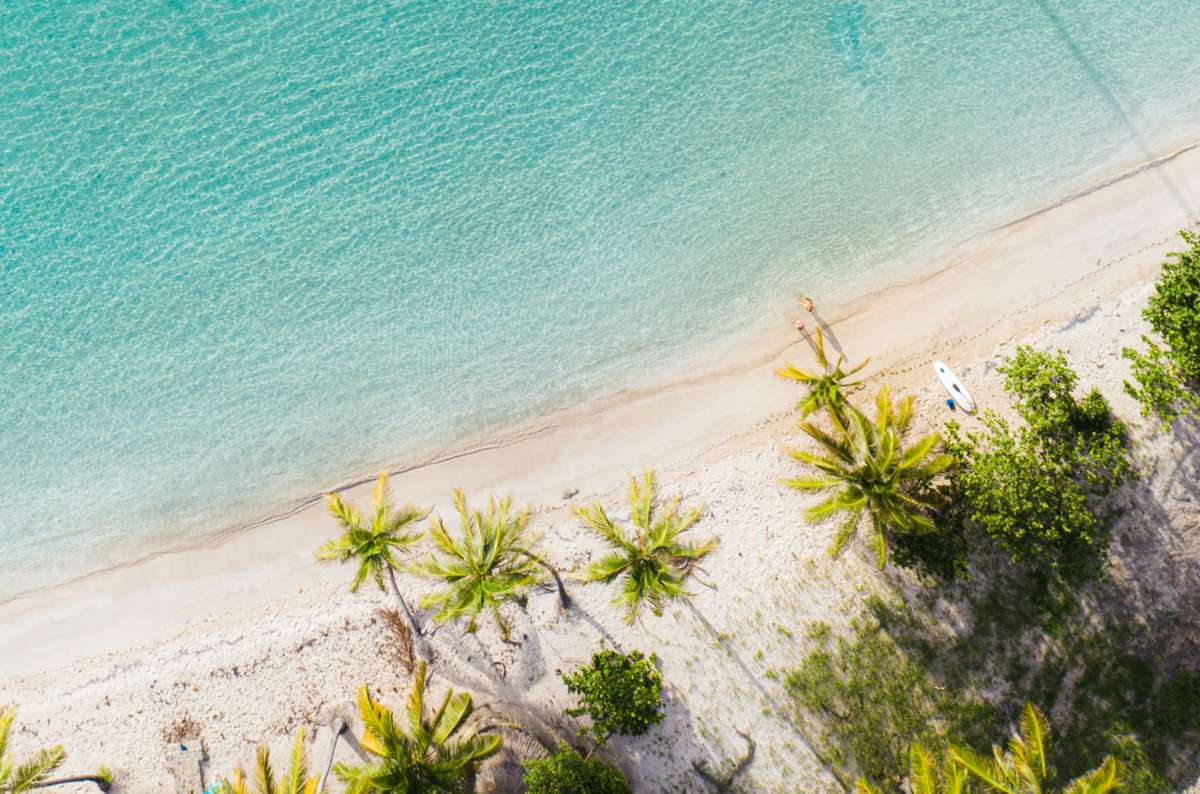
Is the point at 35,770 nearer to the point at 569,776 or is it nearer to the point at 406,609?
the point at 406,609

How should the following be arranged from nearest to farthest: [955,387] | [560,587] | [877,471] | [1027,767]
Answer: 1. [877,471]
2. [1027,767]
3. [560,587]
4. [955,387]

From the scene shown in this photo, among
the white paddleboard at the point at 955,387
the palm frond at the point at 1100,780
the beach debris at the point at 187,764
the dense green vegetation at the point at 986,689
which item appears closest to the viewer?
the palm frond at the point at 1100,780

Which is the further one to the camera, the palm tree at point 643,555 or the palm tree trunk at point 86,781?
the palm tree trunk at point 86,781

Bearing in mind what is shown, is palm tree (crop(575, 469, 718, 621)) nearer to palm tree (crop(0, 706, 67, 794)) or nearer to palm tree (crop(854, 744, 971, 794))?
palm tree (crop(854, 744, 971, 794))

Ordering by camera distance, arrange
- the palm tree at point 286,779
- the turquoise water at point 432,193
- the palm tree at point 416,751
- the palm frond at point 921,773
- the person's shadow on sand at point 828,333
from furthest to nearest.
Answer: the turquoise water at point 432,193 < the person's shadow on sand at point 828,333 < the palm tree at point 286,779 < the palm tree at point 416,751 < the palm frond at point 921,773

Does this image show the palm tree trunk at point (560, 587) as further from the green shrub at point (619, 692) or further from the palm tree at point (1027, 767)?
the palm tree at point (1027, 767)

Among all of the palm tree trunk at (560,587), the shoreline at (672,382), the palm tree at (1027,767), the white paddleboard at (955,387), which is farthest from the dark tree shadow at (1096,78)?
the palm tree trunk at (560,587)

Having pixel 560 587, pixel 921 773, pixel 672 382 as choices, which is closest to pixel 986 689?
pixel 921 773
